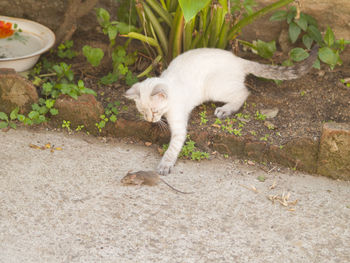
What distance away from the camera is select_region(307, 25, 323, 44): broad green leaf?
13.0ft

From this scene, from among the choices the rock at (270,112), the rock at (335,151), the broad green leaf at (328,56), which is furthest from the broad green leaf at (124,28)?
the rock at (335,151)

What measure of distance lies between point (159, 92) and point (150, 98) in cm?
13

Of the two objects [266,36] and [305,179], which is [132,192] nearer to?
[305,179]

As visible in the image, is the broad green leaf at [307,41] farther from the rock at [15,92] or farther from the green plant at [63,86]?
the rock at [15,92]

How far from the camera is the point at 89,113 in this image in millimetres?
3699

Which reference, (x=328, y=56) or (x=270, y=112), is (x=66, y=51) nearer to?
(x=270, y=112)

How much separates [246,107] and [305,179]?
89cm

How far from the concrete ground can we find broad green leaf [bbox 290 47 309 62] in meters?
1.11

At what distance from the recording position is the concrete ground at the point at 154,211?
8.45 ft

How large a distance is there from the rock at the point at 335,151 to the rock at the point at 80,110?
A: 184 cm

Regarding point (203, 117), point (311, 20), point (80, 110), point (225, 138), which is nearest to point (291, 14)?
point (311, 20)

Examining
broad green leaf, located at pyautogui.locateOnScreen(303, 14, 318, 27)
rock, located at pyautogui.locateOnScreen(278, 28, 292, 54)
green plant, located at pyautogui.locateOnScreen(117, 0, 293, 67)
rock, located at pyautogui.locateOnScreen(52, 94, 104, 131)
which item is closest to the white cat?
green plant, located at pyautogui.locateOnScreen(117, 0, 293, 67)

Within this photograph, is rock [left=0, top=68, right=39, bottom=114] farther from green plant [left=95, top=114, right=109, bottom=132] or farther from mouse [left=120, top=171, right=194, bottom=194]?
mouse [left=120, top=171, right=194, bottom=194]

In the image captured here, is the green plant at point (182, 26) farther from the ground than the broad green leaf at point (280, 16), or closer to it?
closer to it
